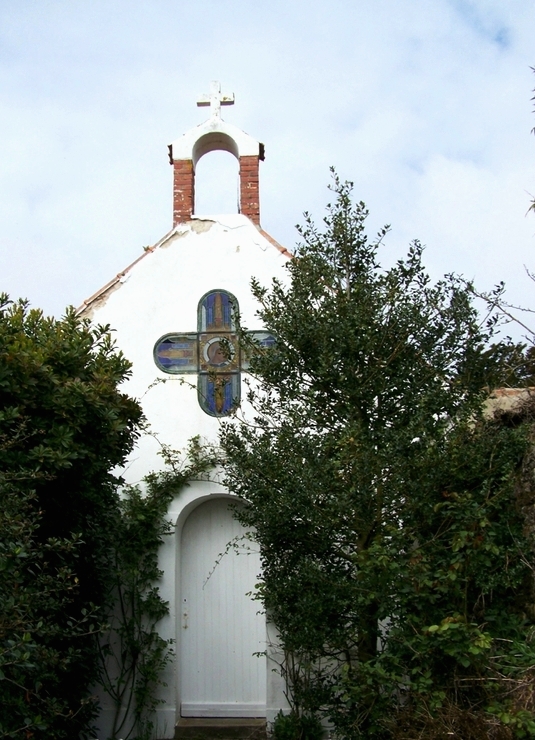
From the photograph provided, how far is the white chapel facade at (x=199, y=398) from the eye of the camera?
30.1 ft

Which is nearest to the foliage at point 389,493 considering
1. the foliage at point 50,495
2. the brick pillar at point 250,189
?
the foliage at point 50,495

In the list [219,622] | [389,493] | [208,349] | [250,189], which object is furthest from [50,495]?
[250,189]

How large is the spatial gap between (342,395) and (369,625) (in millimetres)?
1799

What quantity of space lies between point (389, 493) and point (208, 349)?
401 centimetres

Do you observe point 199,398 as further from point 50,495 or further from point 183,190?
point 50,495

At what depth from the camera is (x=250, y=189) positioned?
10.0 meters

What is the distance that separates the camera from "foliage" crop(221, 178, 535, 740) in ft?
18.2

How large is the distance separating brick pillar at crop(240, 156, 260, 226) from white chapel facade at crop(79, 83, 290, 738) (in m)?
0.02

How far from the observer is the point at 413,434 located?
611cm

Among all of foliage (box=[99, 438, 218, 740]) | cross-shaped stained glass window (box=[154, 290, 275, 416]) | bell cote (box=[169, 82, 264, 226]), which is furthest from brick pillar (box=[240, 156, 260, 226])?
foliage (box=[99, 438, 218, 740])

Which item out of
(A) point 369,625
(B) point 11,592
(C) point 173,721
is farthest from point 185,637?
(B) point 11,592

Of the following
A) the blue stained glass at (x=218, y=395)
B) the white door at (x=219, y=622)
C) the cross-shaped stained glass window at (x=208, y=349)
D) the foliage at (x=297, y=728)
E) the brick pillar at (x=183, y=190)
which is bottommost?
the foliage at (x=297, y=728)

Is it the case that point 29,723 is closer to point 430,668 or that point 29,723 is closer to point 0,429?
point 0,429

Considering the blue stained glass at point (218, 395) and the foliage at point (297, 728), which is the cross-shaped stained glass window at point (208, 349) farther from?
the foliage at point (297, 728)
